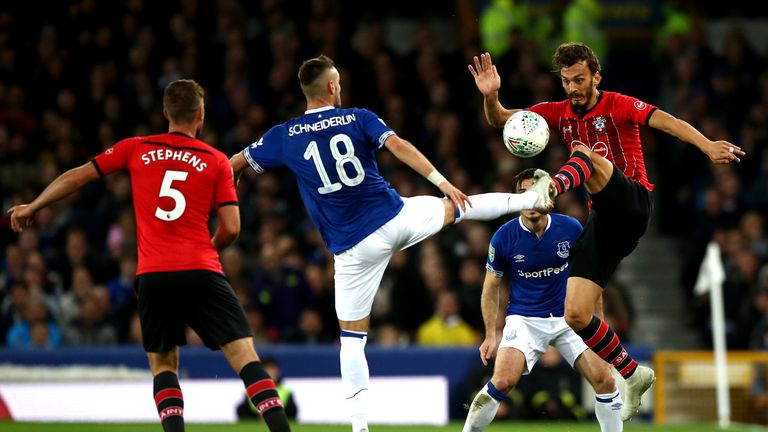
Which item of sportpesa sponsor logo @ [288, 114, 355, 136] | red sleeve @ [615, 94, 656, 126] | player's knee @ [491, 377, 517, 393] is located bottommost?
player's knee @ [491, 377, 517, 393]

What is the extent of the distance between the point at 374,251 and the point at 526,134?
135 cm

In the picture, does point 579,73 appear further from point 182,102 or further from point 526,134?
point 182,102

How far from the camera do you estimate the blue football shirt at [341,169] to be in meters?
8.82

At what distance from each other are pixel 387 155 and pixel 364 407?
8.59 metres

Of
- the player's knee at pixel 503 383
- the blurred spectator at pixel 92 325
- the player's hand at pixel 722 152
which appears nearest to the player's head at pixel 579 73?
the player's hand at pixel 722 152

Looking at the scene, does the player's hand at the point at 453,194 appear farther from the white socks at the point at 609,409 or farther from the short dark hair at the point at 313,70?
the white socks at the point at 609,409

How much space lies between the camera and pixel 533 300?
33.2 ft

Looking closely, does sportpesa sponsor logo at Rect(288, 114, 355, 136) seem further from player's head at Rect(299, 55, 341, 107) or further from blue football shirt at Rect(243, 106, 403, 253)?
player's head at Rect(299, 55, 341, 107)

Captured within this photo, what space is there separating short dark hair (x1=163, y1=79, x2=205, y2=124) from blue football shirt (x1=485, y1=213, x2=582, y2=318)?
2809mm

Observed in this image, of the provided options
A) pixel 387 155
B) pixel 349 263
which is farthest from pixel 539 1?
pixel 349 263

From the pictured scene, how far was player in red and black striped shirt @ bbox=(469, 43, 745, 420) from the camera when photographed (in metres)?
9.00

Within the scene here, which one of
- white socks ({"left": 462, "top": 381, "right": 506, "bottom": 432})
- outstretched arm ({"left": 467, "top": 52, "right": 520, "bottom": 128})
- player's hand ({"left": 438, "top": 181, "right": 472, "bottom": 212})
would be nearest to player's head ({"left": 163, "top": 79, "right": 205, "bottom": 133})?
player's hand ({"left": 438, "top": 181, "right": 472, "bottom": 212})

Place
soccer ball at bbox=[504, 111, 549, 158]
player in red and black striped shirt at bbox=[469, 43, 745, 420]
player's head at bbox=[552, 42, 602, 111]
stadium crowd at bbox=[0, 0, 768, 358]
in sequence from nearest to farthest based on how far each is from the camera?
player in red and black striped shirt at bbox=[469, 43, 745, 420]
soccer ball at bbox=[504, 111, 549, 158]
player's head at bbox=[552, 42, 602, 111]
stadium crowd at bbox=[0, 0, 768, 358]

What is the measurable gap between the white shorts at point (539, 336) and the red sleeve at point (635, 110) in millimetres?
1729
